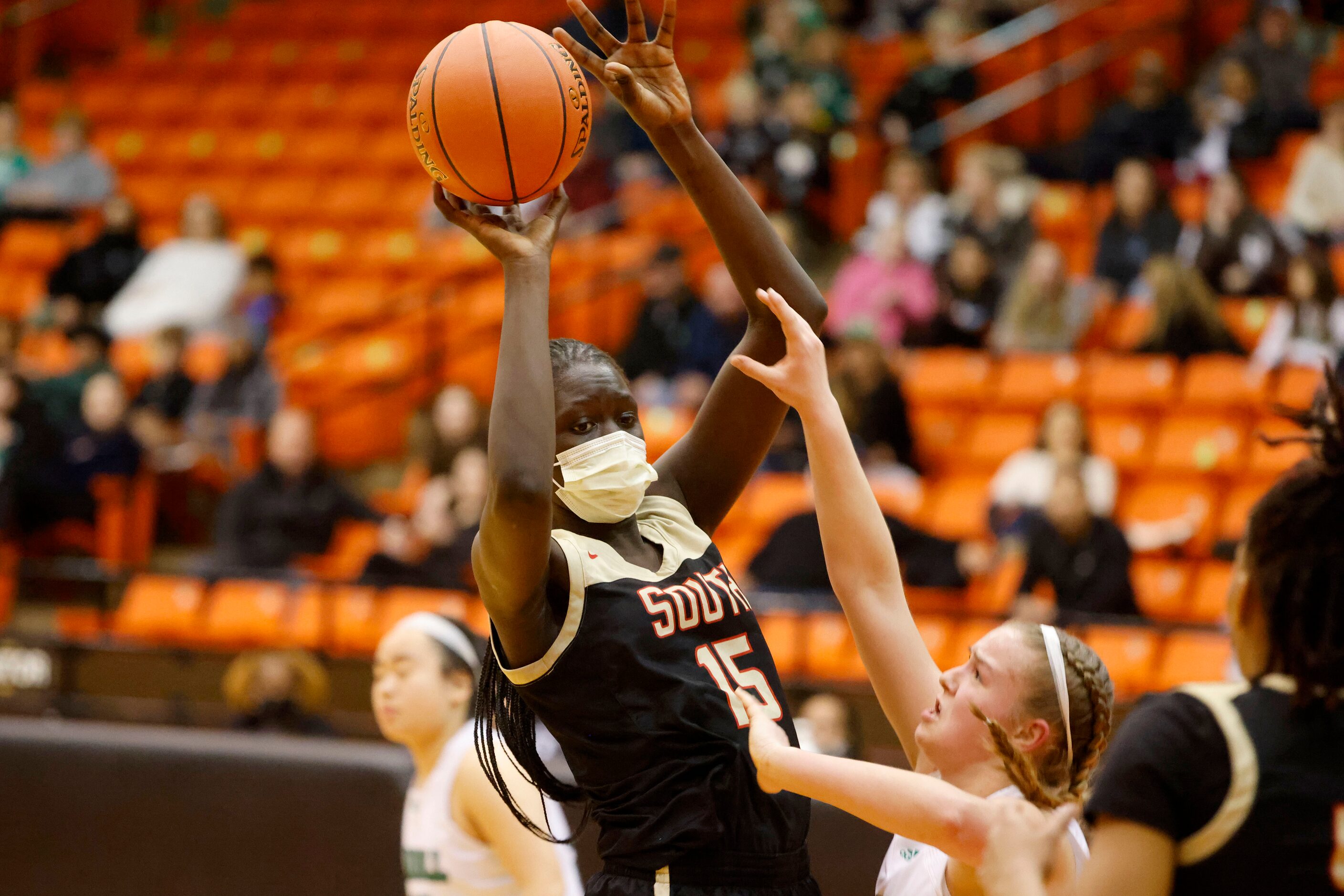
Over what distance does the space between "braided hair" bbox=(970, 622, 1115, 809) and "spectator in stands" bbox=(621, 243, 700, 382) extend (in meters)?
6.81

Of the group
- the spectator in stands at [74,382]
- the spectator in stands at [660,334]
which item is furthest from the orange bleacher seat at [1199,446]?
the spectator in stands at [74,382]

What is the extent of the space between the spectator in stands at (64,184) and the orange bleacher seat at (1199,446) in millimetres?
8491

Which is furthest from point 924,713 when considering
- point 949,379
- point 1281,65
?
point 1281,65

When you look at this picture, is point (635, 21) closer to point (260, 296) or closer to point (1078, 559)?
point (1078, 559)

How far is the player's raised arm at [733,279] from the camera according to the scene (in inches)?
105

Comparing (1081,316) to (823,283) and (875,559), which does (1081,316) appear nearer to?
(823,283)

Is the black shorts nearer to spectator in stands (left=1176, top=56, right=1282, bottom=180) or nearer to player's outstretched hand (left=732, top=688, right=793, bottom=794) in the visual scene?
player's outstretched hand (left=732, top=688, right=793, bottom=794)

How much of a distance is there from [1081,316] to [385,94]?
6.97 meters

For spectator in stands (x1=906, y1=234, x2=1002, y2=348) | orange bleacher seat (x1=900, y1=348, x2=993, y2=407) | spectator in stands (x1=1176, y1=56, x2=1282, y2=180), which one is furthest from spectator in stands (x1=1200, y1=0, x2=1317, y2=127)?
orange bleacher seat (x1=900, y1=348, x2=993, y2=407)

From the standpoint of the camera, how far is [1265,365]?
305 inches

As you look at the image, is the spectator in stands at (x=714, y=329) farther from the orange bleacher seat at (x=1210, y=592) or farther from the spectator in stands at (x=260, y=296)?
the spectator in stands at (x=260, y=296)

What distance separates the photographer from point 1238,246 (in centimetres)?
830

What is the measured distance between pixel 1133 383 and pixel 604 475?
20.0ft

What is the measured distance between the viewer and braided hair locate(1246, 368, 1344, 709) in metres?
1.82
